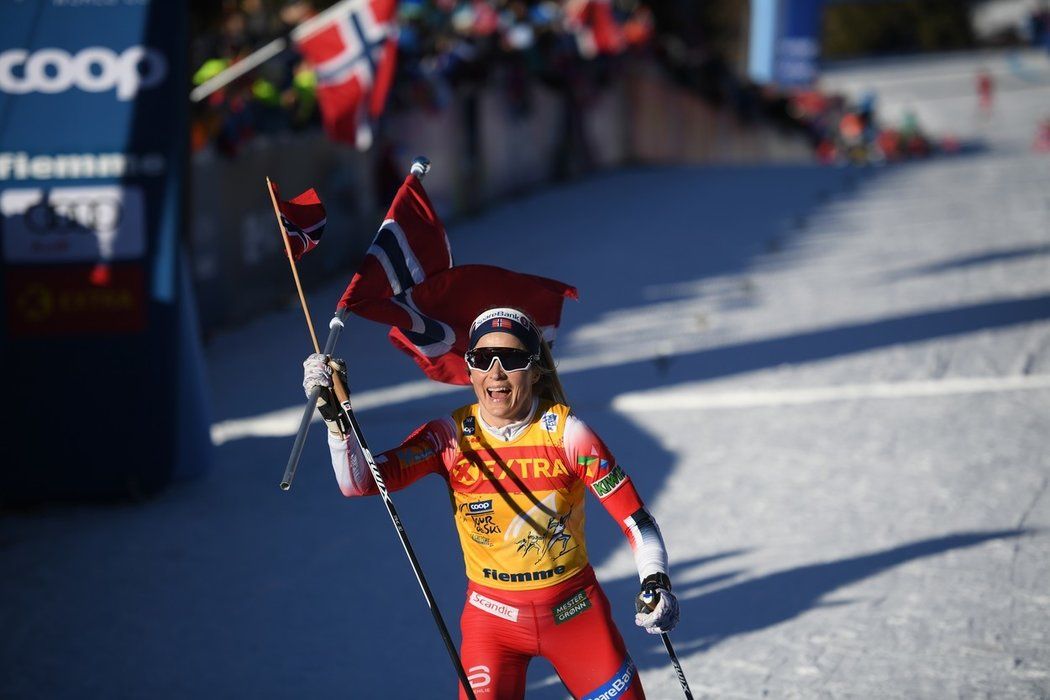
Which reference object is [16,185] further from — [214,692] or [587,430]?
[587,430]

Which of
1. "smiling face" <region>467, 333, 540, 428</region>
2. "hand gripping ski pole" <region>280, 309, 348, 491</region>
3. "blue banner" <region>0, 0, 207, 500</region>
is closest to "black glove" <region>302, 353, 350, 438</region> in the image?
"hand gripping ski pole" <region>280, 309, 348, 491</region>

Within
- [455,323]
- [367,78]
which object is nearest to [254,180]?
[367,78]

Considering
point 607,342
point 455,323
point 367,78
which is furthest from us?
point 607,342

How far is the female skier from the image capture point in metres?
4.32

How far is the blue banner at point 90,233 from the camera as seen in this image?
8156 millimetres

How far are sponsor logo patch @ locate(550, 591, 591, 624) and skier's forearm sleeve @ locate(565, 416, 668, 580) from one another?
22 cm

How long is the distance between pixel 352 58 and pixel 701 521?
Answer: 17.7 ft

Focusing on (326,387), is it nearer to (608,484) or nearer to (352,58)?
(608,484)

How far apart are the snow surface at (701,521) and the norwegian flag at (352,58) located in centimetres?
222

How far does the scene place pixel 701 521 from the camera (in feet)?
26.8

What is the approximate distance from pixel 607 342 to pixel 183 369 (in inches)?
210

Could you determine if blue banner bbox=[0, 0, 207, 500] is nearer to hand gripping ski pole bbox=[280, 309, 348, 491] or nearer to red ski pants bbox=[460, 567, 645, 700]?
hand gripping ski pole bbox=[280, 309, 348, 491]

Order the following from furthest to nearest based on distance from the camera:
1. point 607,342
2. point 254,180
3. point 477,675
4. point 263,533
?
point 254,180 → point 607,342 → point 263,533 → point 477,675

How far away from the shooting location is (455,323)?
191 inches
